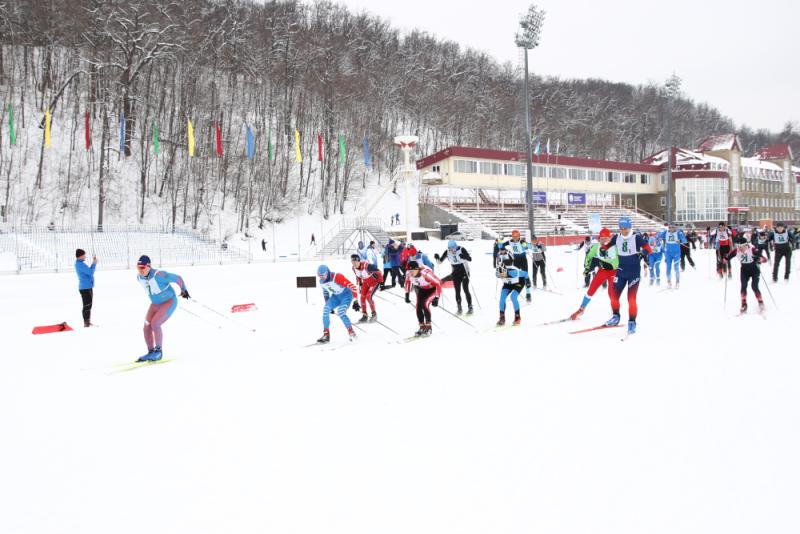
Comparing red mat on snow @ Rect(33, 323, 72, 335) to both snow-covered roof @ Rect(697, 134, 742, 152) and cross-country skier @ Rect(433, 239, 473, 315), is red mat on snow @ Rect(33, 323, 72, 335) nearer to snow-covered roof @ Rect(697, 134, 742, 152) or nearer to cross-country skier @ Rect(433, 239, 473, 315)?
cross-country skier @ Rect(433, 239, 473, 315)

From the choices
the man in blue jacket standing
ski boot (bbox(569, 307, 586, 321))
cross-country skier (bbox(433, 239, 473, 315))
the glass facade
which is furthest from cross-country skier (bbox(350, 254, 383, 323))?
the glass facade

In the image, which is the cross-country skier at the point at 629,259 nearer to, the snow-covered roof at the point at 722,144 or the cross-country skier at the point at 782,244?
the cross-country skier at the point at 782,244

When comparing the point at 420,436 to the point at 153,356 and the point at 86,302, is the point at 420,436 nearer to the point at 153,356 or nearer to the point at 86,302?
the point at 153,356

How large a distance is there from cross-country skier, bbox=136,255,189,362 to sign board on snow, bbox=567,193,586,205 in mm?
45969

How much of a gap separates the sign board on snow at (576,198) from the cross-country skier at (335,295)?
44.0 meters

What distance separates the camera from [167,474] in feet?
→ 11.7

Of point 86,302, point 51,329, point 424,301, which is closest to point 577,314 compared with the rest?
point 424,301

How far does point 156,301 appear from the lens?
781 centimetres

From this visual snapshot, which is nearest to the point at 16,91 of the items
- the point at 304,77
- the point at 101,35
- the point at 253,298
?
the point at 101,35

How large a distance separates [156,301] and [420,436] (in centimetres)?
535

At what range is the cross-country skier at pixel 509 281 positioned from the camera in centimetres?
954

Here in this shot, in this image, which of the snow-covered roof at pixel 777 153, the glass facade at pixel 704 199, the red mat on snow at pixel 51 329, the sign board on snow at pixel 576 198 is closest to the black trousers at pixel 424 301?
the red mat on snow at pixel 51 329

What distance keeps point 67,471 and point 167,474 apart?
75 centimetres

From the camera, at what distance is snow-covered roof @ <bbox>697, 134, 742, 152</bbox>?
62456 millimetres
